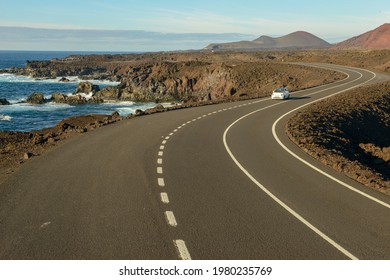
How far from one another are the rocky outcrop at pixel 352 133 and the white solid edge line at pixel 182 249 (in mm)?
7092

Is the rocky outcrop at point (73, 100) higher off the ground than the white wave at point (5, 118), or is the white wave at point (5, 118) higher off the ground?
the white wave at point (5, 118)

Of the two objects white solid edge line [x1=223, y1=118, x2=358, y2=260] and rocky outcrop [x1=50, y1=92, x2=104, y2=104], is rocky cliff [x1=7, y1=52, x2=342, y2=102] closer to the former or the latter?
rocky outcrop [x1=50, y1=92, x2=104, y2=104]

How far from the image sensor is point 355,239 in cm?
840

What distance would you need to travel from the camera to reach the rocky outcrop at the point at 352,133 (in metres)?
14.9

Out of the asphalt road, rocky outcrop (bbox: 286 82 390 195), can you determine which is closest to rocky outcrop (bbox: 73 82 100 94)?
rocky outcrop (bbox: 286 82 390 195)

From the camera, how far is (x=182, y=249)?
771 centimetres

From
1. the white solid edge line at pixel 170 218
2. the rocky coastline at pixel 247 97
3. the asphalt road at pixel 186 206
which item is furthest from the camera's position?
the rocky coastline at pixel 247 97

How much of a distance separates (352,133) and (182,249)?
798 inches

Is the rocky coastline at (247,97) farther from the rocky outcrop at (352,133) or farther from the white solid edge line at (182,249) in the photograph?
the white solid edge line at (182,249)

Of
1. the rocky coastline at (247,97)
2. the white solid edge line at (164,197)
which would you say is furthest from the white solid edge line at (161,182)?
the rocky coastline at (247,97)

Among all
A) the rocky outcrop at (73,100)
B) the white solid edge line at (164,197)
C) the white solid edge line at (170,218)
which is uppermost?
the white solid edge line at (170,218)

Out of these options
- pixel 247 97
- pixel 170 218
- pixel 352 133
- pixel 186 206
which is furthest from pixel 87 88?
pixel 170 218

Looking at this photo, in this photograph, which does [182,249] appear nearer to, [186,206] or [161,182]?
[186,206]
